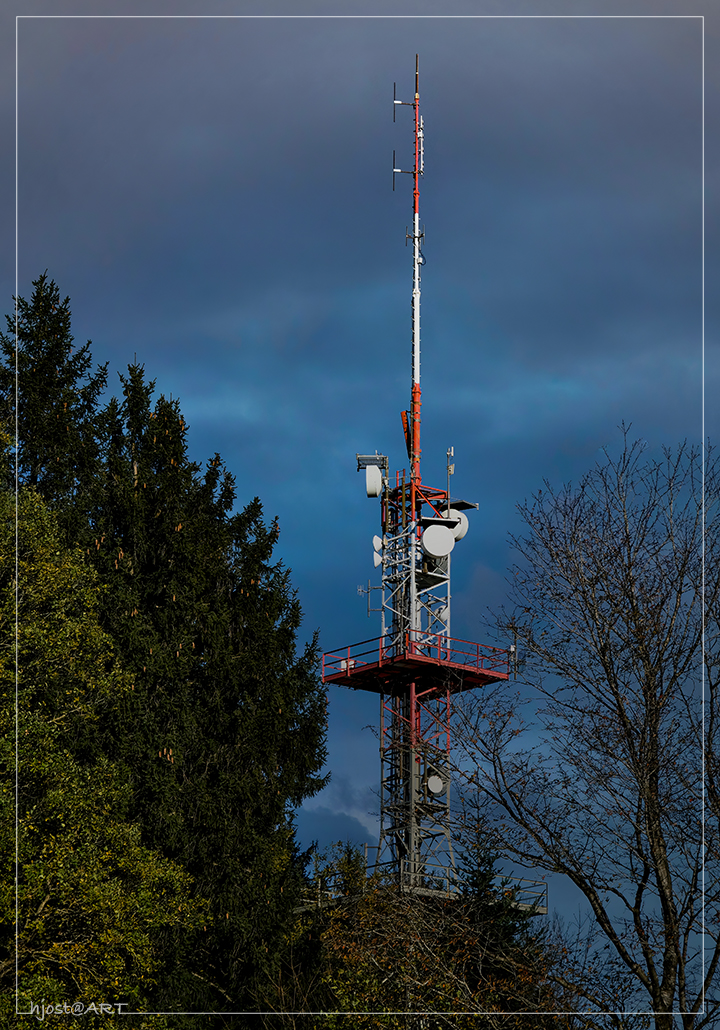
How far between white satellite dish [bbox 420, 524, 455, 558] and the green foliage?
42.3 ft

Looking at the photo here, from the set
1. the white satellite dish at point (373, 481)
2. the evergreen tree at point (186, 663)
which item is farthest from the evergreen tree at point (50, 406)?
the white satellite dish at point (373, 481)

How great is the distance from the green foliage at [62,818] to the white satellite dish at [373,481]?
14.0m

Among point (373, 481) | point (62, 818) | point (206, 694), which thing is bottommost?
point (62, 818)

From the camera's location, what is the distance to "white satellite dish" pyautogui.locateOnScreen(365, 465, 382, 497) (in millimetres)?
37375

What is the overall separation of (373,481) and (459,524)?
302 centimetres

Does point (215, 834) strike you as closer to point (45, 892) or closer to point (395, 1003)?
point (45, 892)

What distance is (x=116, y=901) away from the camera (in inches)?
840

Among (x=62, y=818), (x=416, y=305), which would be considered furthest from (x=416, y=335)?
(x=62, y=818)

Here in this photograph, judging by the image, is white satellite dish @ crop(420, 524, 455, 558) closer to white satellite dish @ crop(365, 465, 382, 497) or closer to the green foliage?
white satellite dish @ crop(365, 465, 382, 497)

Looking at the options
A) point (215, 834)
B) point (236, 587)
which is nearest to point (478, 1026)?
point (215, 834)

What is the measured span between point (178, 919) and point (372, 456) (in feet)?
57.4

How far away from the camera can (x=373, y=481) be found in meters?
37.4

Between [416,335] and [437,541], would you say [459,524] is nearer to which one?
[437,541]

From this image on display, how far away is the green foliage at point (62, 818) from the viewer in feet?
69.5
